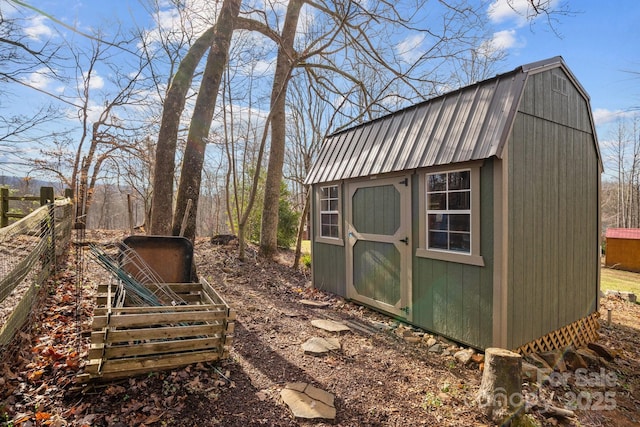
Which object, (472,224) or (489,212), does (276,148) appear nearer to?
(472,224)

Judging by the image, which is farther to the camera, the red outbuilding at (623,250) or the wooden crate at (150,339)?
the red outbuilding at (623,250)

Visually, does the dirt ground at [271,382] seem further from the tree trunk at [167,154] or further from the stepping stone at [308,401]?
the tree trunk at [167,154]

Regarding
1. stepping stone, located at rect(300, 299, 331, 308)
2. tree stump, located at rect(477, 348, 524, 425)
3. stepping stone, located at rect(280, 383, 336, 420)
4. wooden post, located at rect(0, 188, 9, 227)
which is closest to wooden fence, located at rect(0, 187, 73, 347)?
wooden post, located at rect(0, 188, 9, 227)

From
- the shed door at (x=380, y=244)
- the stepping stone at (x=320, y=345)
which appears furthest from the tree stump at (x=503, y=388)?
the shed door at (x=380, y=244)

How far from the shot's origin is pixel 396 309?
4609mm

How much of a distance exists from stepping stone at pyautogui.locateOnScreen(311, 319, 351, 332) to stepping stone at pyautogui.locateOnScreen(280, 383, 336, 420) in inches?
56.4

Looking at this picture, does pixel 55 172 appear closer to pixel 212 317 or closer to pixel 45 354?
pixel 45 354

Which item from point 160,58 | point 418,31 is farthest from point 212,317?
point 160,58

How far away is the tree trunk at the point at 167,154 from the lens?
5.97 meters

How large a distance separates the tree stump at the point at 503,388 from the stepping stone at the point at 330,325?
195cm

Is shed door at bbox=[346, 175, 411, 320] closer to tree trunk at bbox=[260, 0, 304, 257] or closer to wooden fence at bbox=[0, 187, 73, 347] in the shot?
tree trunk at bbox=[260, 0, 304, 257]

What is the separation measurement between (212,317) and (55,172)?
511 inches

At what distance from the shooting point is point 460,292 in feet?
12.3

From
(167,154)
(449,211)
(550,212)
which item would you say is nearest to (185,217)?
(167,154)
